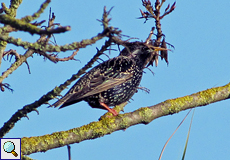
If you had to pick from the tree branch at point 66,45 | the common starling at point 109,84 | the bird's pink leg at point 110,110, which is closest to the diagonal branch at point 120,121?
the bird's pink leg at point 110,110

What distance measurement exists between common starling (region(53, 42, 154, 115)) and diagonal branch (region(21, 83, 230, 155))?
3.85 ft

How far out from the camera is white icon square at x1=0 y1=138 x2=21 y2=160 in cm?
492

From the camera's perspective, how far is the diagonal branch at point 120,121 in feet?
16.7

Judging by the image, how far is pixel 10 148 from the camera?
4969mm

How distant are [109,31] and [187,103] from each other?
2.93 metres

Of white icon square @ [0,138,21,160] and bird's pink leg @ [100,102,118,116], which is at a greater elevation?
bird's pink leg @ [100,102,118,116]

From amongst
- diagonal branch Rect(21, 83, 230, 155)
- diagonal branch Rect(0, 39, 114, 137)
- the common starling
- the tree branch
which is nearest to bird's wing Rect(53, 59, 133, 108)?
the common starling

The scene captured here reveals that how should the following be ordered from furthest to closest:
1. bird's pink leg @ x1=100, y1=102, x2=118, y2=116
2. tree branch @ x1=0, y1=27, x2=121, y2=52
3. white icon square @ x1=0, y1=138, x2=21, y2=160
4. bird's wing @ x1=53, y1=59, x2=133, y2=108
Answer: bird's wing @ x1=53, y1=59, x2=133, y2=108
bird's pink leg @ x1=100, y1=102, x2=118, y2=116
white icon square @ x1=0, y1=138, x2=21, y2=160
tree branch @ x1=0, y1=27, x2=121, y2=52

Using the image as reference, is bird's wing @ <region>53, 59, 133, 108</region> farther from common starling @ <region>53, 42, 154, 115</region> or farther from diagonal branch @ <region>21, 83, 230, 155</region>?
diagonal branch @ <region>21, 83, 230, 155</region>

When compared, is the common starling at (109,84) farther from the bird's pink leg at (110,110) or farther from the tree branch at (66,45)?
the tree branch at (66,45)

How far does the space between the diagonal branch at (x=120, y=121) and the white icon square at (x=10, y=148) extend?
7 cm

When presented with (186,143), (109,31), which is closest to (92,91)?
(186,143)

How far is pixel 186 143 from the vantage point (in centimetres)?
376

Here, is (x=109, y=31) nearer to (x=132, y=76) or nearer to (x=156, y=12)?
(x=156, y=12)
